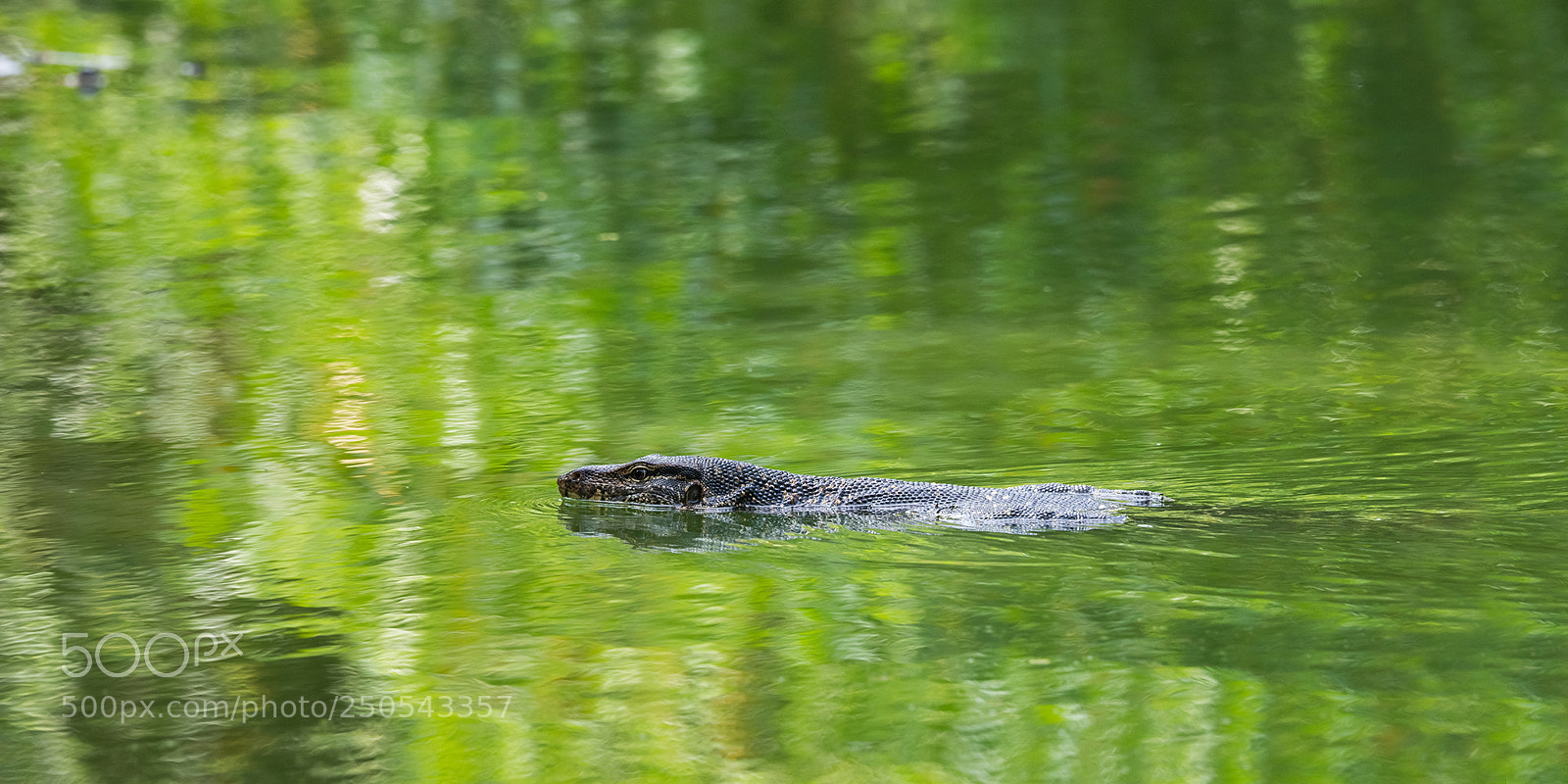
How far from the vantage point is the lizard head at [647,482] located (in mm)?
9055

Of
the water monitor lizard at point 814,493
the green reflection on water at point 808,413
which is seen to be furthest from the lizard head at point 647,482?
the green reflection on water at point 808,413

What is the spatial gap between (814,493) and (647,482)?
84 cm

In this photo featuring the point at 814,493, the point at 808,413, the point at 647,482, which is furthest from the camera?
the point at 808,413

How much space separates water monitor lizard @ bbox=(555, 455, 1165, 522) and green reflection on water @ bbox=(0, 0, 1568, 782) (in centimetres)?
16

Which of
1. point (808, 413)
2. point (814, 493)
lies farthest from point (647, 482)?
point (808, 413)

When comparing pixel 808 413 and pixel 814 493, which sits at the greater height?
pixel 814 493

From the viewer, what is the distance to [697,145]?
73.7 feet

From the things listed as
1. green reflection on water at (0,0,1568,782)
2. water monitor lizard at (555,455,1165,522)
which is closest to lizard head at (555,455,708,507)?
water monitor lizard at (555,455,1165,522)

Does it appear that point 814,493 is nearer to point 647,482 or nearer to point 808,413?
point 647,482

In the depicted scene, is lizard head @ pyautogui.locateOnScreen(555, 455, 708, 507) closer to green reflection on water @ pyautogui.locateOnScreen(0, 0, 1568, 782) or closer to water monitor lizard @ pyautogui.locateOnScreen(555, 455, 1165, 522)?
water monitor lizard @ pyautogui.locateOnScreen(555, 455, 1165, 522)

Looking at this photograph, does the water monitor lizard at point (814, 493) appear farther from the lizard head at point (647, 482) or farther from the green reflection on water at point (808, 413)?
the green reflection on water at point (808, 413)

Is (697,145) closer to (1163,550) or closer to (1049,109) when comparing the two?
(1049,109)

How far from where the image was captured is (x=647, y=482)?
29.8 ft

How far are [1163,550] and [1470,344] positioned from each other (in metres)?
5.13
